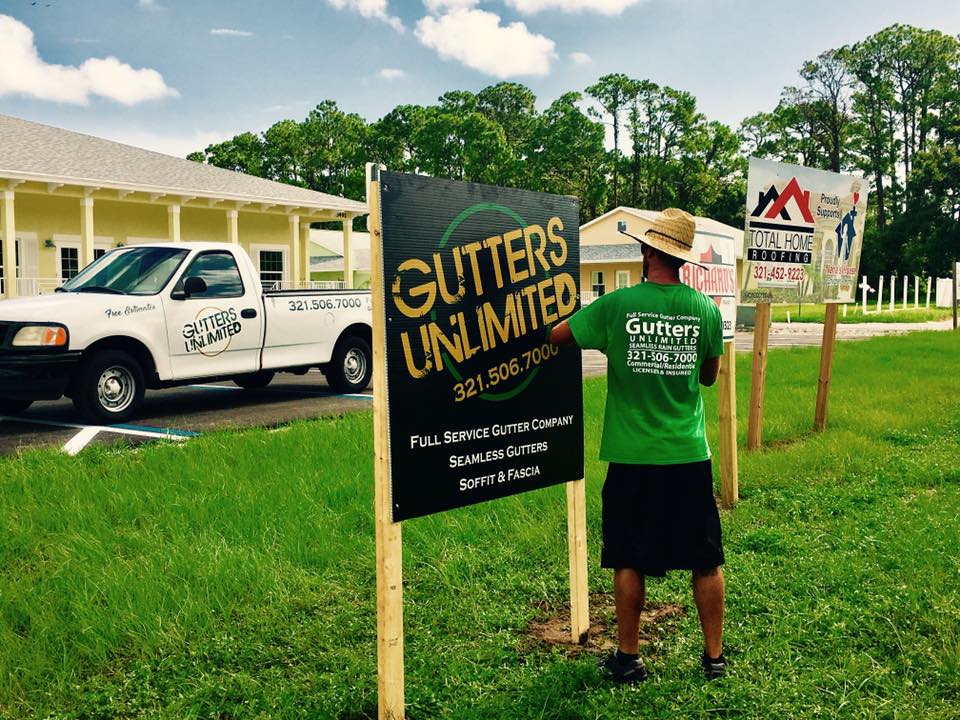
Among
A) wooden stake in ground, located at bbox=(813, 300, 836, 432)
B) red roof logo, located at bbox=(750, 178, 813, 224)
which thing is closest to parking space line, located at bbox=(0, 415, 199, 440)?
red roof logo, located at bbox=(750, 178, 813, 224)

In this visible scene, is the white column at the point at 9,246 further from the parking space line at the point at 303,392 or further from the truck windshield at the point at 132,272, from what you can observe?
the truck windshield at the point at 132,272

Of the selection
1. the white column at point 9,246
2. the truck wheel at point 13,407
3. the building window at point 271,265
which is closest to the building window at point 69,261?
the white column at point 9,246

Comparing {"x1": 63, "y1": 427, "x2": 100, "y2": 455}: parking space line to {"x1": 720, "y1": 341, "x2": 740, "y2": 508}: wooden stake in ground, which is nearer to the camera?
{"x1": 720, "y1": 341, "x2": 740, "y2": 508}: wooden stake in ground

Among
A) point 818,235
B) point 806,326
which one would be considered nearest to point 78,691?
point 818,235

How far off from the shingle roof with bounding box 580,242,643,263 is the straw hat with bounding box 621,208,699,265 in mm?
44436

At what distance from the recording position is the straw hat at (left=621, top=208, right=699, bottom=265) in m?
3.67

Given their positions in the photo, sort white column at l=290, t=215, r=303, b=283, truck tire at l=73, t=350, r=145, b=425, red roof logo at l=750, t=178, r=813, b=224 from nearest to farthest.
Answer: red roof logo at l=750, t=178, r=813, b=224 < truck tire at l=73, t=350, r=145, b=425 < white column at l=290, t=215, r=303, b=283

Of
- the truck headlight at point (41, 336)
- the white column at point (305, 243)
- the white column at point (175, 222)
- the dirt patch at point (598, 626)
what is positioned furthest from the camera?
the white column at point (305, 243)

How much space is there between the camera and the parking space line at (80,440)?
7.89 m

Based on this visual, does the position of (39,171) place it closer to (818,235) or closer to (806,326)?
(818,235)

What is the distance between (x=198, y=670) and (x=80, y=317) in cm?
649

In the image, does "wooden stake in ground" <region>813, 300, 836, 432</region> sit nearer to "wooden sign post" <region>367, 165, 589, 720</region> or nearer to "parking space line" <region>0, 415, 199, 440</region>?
"wooden sign post" <region>367, 165, 589, 720</region>

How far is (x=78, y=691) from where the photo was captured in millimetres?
3611

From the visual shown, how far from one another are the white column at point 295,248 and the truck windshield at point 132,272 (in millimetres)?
15585
